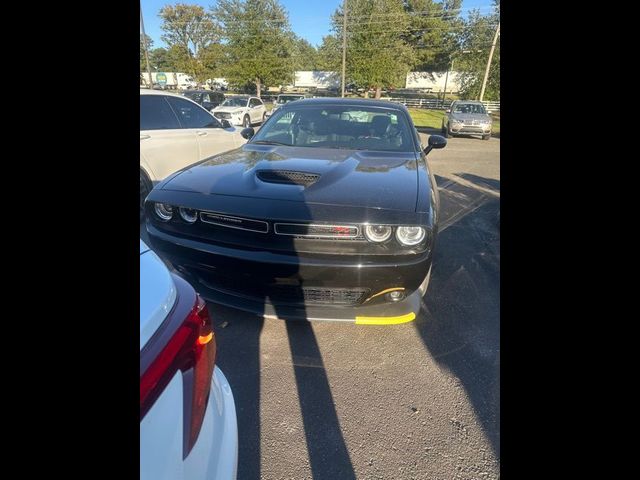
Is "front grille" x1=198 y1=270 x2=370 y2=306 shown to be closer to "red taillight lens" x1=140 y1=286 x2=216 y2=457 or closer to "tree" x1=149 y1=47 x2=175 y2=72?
"red taillight lens" x1=140 y1=286 x2=216 y2=457

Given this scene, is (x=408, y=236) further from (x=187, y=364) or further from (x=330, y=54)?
(x=330, y=54)

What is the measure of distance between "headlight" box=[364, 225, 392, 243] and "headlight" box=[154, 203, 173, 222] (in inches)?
54.3

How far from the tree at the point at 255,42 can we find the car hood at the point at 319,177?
33.2 meters

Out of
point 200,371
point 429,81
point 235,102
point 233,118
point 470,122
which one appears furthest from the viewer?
point 429,81

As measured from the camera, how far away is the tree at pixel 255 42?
31737 mm

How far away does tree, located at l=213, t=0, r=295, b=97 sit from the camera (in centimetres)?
3174

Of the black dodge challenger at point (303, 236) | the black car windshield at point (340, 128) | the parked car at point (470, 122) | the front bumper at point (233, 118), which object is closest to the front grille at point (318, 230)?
the black dodge challenger at point (303, 236)

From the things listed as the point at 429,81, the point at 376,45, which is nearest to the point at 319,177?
the point at 376,45

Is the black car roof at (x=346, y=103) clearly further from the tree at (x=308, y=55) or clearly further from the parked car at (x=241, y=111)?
the tree at (x=308, y=55)

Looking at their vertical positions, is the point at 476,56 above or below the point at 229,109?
above

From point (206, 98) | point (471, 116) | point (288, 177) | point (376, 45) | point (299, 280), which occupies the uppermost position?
point (376, 45)

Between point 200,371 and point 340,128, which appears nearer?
point 200,371

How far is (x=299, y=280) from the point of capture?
2.06 m

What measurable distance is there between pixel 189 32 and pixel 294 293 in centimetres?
4258
